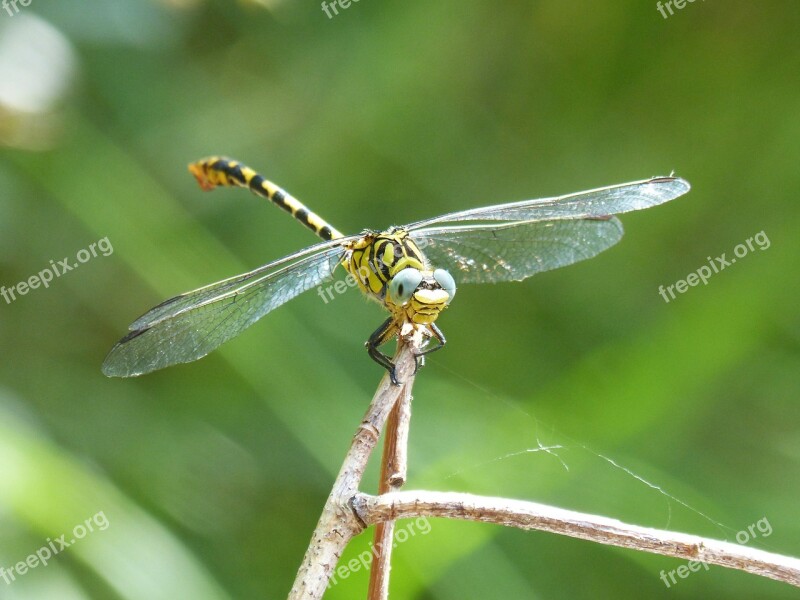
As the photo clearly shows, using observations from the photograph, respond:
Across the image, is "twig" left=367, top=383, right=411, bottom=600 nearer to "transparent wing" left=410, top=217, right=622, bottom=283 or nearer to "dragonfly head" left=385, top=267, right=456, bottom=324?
"dragonfly head" left=385, top=267, right=456, bottom=324

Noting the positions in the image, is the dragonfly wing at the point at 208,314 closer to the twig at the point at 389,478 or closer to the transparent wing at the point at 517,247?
the transparent wing at the point at 517,247

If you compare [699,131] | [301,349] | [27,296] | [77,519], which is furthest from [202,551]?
[699,131]

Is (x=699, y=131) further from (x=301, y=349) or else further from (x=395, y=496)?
(x=395, y=496)

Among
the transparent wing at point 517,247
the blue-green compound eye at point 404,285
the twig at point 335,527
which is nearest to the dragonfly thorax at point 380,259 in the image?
the blue-green compound eye at point 404,285

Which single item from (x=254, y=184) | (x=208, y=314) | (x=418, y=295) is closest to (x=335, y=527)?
(x=418, y=295)

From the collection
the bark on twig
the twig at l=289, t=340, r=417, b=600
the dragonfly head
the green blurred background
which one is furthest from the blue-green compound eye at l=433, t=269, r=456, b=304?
the bark on twig

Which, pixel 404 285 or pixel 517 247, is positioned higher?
pixel 517 247

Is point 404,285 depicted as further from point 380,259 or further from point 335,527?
point 335,527
